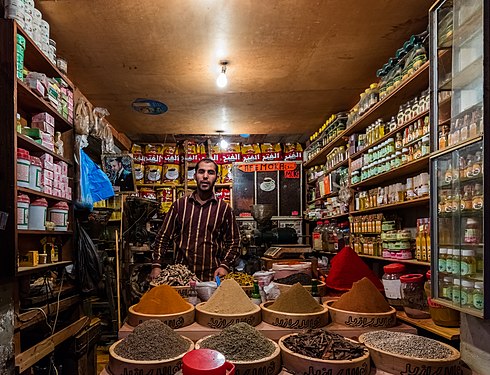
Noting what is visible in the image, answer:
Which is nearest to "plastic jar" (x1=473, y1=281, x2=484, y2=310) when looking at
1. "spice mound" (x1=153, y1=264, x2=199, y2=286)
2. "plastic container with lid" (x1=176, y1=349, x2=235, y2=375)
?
"plastic container with lid" (x1=176, y1=349, x2=235, y2=375)

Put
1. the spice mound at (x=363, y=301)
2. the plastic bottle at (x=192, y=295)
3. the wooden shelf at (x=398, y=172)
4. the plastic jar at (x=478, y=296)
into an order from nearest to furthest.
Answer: the plastic jar at (x=478, y=296) < the spice mound at (x=363, y=301) < the plastic bottle at (x=192, y=295) < the wooden shelf at (x=398, y=172)

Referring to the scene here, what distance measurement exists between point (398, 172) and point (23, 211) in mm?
2651

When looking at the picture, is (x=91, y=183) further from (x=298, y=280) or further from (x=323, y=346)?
(x=323, y=346)

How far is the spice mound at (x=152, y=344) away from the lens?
154 cm

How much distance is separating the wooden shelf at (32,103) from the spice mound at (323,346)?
76.6 inches

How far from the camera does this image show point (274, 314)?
1947mm

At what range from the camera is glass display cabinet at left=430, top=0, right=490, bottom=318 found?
66.3 inches

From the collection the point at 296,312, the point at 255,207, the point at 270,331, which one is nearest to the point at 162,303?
the point at 270,331

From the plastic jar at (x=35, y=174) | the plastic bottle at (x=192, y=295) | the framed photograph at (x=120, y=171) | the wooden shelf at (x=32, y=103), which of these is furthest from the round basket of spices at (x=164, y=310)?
the framed photograph at (x=120, y=171)

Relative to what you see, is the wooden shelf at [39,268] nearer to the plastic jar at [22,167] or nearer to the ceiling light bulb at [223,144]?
the plastic jar at [22,167]

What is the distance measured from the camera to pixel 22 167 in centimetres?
235

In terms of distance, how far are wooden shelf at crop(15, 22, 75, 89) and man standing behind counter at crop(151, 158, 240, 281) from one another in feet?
4.11

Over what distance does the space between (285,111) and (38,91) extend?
312 cm

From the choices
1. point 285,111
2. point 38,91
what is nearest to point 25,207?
point 38,91
